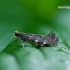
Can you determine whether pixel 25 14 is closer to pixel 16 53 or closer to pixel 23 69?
pixel 16 53

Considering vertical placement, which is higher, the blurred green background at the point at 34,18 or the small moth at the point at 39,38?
the blurred green background at the point at 34,18

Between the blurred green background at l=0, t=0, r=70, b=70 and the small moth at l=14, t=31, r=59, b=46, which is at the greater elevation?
the blurred green background at l=0, t=0, r=70, b=70

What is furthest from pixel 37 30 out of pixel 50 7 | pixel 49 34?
pixel 50 7

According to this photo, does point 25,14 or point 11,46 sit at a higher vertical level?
point 25,14
